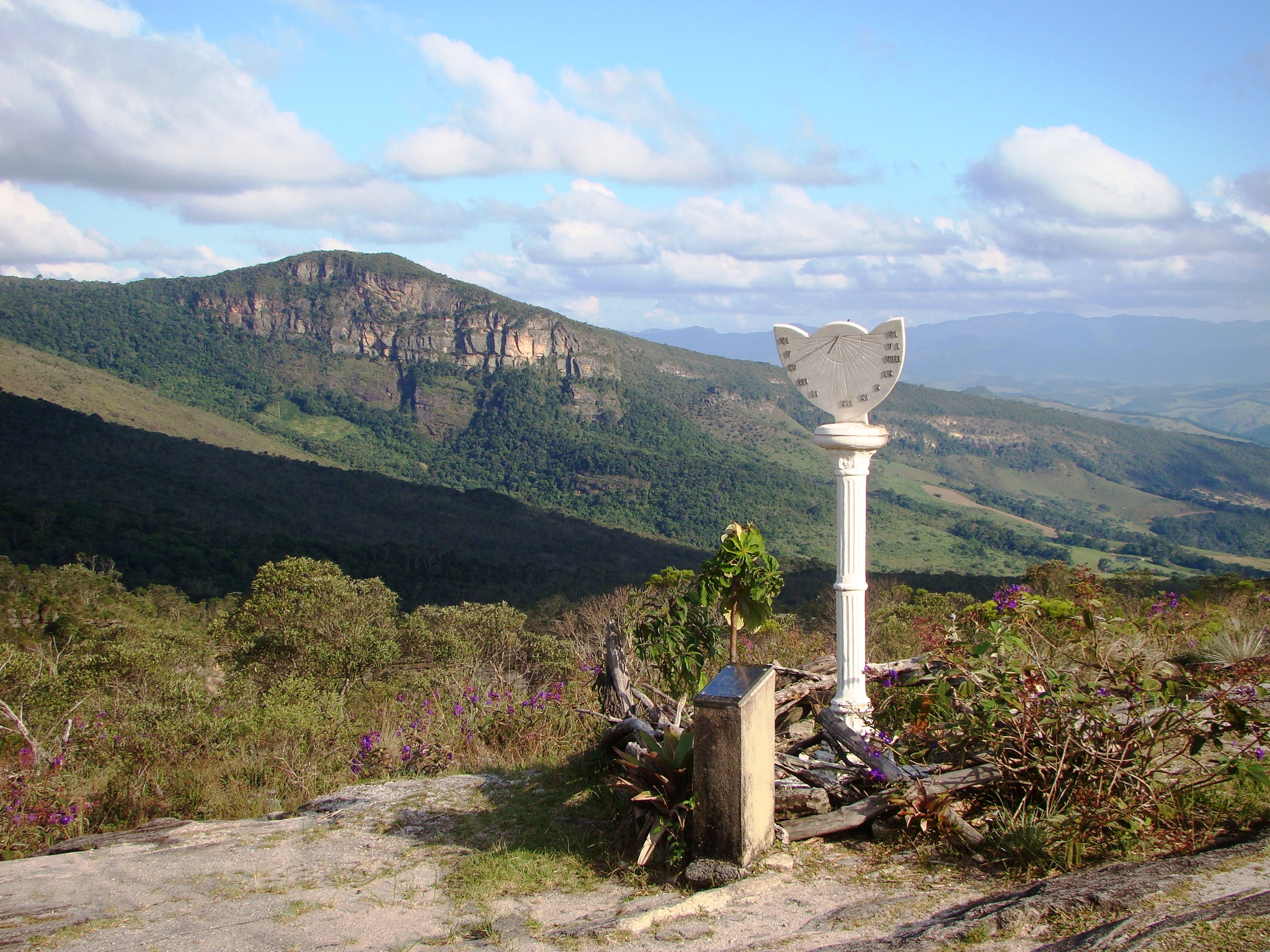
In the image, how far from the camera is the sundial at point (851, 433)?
6020 millimetres

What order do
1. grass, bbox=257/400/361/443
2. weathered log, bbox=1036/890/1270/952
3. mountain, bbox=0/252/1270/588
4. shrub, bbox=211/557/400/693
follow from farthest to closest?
grass, bbox=257/400/361/443, mountain, bbox=0/252/1270/588, shrub, bbox=211/557/400/693, weathered log, bbox=1036/890/1270/952

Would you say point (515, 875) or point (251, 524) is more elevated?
point (515, 875)

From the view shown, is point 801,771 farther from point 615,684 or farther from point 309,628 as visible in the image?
point 309,628

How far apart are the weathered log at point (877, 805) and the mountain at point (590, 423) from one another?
80.8 metres

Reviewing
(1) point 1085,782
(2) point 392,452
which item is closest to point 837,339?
(1) point 1085,782

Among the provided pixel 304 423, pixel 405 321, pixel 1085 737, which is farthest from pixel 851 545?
pixel 405 321

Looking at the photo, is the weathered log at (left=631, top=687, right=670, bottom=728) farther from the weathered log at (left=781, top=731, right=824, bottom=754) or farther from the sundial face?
the sundial face

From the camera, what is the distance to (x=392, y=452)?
11512cm

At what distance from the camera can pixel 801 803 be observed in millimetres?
4742

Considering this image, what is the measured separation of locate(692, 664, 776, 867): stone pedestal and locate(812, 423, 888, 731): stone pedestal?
179 centimetres

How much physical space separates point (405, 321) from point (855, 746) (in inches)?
5446

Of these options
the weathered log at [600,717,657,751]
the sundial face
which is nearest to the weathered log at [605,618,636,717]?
the weathered log at [600,717,657,751]

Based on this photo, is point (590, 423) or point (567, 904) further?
point (590, 423)

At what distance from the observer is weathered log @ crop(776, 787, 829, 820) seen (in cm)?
473
